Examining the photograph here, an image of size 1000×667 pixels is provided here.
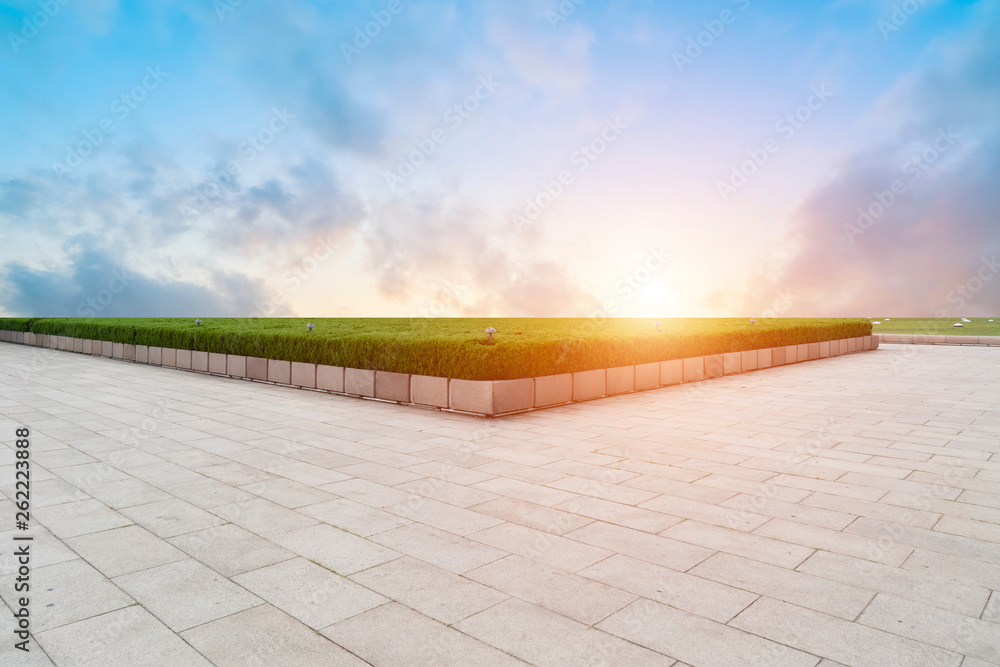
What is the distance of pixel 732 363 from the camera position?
15492 millimetres

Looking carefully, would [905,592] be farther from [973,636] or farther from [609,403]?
[609,403]

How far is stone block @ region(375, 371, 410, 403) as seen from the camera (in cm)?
1035

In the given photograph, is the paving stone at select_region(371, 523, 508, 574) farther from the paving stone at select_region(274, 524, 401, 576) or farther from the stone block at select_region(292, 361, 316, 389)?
the stone block at select_region(292, 361, 316, 389)

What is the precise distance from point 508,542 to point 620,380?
7.70m

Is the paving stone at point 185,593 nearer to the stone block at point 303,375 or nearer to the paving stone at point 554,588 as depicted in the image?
the paving stone at point 554,588

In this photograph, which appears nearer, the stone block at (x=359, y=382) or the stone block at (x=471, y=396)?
the stone block at (x=471, y=396)

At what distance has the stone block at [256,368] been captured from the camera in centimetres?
1335

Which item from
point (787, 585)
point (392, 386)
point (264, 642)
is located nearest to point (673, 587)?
point (787, 585)

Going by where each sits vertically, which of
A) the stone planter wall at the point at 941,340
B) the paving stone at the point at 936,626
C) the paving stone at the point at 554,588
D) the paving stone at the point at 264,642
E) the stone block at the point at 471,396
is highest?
the stone planter wall at the point at 941,340

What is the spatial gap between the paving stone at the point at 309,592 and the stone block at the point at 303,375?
8.45 metres

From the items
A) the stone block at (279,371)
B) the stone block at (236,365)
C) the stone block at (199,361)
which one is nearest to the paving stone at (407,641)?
the stone block at (279,371)

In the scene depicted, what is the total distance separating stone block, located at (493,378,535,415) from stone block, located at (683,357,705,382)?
5267 millimetres

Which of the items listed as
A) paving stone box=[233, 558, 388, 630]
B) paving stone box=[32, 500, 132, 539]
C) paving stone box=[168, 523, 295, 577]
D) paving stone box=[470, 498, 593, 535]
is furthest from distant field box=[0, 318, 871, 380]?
paving stone box=[233, 558, 388, 630]

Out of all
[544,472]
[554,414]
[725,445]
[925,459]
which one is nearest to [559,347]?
[554,414]
